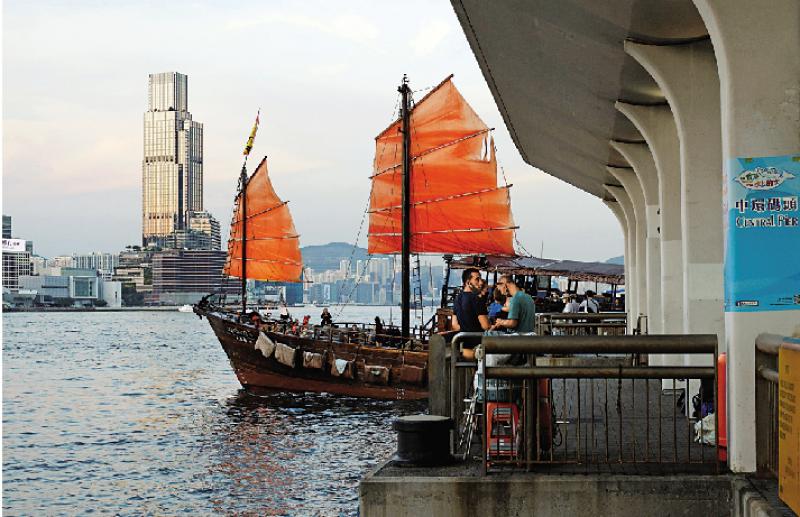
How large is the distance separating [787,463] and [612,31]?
6.64 metres

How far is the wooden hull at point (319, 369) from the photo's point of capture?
4547 centimetres

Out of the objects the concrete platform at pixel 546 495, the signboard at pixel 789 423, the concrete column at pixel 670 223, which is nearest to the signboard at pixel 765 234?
the concrete platform at pixel 546 495

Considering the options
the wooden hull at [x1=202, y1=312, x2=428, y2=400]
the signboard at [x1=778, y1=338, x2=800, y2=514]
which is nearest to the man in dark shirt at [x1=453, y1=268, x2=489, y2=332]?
the signboard at [x1=778, y1=338, x2=800, y2=514]

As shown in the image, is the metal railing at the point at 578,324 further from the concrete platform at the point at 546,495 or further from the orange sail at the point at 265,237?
the orange sail at the point at 265,237

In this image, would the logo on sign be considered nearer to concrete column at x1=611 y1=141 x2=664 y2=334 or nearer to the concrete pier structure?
the concrete pier structure

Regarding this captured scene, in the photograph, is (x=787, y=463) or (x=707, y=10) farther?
(x=707, y=10)

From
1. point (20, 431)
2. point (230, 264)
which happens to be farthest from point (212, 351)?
point (20, 431)

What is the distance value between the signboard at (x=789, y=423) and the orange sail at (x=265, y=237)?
70.1m

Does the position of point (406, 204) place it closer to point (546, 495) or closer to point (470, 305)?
point (470, 305)

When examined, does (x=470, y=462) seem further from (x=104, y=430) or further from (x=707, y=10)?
(x=104, y=430)

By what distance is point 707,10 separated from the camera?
23.7 feet

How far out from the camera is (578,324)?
1911cm

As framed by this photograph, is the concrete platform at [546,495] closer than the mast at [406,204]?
Yes

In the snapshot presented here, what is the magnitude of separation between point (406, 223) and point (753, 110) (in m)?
43.9
